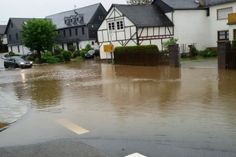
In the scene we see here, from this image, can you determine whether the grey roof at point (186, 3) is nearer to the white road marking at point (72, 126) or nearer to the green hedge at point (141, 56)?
the green hedge at point (141, 56)

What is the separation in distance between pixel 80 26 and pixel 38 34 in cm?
861

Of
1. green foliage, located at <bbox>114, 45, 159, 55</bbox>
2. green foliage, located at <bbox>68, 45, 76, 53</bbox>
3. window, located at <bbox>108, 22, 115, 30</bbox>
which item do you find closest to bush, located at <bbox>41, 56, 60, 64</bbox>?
green foliage, located at <bbox>68, 45, 76, 53</bbox>

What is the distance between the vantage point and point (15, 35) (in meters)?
70.2

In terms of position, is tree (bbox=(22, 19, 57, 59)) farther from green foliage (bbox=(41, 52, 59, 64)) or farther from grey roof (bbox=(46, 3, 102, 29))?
A: grey roof (bbox=(46, 3, 102, 29))

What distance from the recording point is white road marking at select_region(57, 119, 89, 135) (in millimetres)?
8375

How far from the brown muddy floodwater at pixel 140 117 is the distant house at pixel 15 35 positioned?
55622 millimetres

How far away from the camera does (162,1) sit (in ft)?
119

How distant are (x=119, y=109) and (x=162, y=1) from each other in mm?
27691

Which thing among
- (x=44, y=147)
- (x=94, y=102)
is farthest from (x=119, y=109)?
(x=44, y=147)

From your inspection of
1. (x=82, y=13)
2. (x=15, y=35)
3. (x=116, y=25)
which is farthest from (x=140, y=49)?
(x=15, y=35)

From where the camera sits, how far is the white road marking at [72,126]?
27.5ft

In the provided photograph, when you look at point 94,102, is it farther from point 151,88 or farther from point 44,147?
point 44,147

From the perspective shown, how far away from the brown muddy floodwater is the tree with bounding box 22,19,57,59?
112 ft

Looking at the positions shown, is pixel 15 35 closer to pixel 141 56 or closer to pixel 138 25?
pixel 138 25
